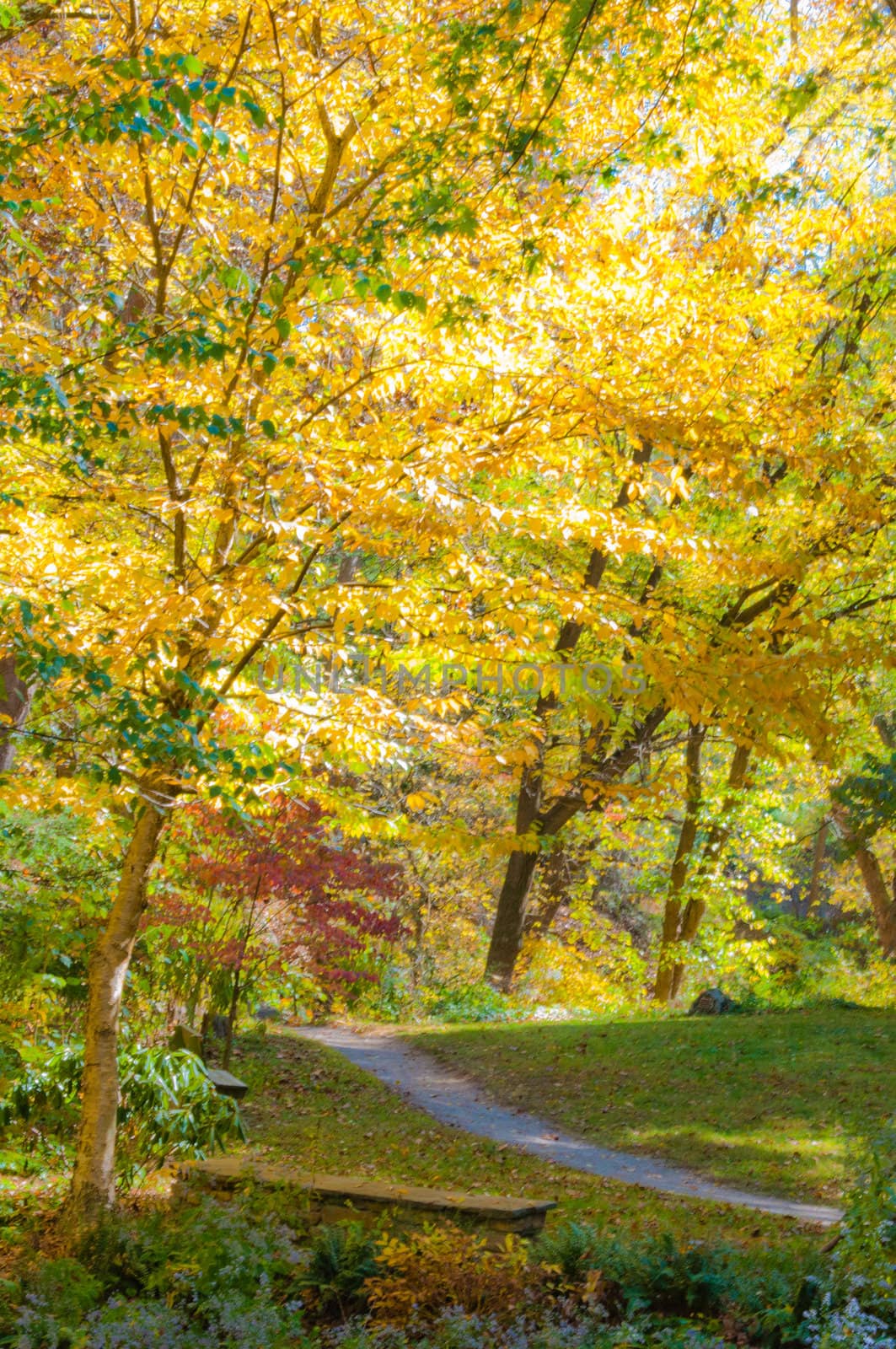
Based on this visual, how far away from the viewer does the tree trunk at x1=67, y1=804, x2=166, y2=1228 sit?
5004mm

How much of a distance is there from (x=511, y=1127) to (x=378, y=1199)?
4.75m

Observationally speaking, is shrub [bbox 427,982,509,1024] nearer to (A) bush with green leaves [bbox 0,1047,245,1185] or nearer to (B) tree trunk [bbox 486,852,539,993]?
(B) tree trunk [bbox 486,852,539,993]

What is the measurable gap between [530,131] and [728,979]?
20459mm

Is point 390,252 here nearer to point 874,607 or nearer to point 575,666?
point 575,666

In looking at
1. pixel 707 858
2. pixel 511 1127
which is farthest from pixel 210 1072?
pixel 707 858

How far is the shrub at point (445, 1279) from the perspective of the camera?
4031mm

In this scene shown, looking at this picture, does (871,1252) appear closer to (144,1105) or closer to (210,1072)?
(144,1105)

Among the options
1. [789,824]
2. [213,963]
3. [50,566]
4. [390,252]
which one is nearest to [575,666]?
[390,252]

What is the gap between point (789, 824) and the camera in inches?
1032

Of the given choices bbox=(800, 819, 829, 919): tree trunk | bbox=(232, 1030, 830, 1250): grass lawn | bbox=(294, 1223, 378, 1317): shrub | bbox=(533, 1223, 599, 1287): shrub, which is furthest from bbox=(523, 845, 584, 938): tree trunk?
bbox=(294, 1223, 378, 1317): shrub

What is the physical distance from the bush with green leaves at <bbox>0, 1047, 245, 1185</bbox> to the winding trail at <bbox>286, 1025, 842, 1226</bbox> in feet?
9.22

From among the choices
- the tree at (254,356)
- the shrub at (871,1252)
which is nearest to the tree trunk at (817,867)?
the shrub at (871,1252)

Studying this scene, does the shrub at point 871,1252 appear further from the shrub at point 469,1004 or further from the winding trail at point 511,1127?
the shrub at point 469,1004

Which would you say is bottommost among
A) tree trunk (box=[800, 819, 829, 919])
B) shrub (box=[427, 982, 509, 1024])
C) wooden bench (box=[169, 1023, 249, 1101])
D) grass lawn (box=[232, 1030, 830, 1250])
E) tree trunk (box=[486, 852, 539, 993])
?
grass lawn (box=[232, 1030, 830, 1250])
